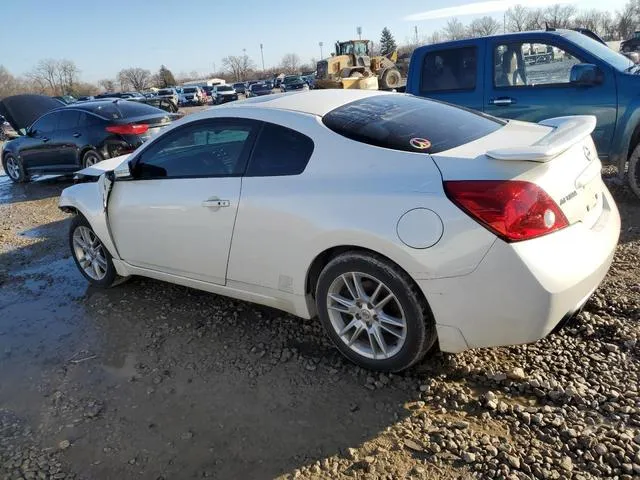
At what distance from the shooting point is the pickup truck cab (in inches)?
216

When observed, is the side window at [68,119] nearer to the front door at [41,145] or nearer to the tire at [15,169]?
the front door at [41,145]

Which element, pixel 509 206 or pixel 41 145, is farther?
pixel 41 145

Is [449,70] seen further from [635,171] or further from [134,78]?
[134,78]

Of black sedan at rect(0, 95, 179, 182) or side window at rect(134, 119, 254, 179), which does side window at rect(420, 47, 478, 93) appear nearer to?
side window at rect(134, 119, 254, 179)

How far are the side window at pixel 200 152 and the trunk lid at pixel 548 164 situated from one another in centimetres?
138

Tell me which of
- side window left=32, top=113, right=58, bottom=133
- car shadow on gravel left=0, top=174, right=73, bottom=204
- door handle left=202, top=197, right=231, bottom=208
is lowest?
car shadow on gravel left=0, top=174, right=73, bottom=204

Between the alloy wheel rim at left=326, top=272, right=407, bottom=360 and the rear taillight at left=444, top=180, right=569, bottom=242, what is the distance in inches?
25.0

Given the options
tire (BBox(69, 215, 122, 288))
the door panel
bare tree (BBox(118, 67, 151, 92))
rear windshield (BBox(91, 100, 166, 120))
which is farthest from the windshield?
bare tree (BBox(118, 67, 151, 92))

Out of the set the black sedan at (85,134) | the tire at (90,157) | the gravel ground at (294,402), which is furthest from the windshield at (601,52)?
the tire at (90,157)

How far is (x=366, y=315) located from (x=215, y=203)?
1.27 m

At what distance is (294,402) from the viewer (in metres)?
2.92

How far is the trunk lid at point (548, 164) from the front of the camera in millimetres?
2539

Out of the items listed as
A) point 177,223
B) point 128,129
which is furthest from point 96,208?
point 128,129

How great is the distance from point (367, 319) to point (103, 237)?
8.66ft
